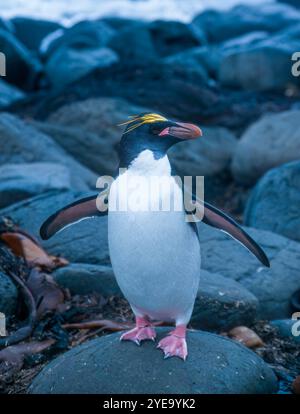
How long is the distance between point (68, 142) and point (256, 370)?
17.7 ft

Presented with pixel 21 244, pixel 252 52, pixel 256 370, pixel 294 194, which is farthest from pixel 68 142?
pixel 252 52

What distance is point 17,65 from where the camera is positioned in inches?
655

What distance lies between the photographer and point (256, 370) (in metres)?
3.19

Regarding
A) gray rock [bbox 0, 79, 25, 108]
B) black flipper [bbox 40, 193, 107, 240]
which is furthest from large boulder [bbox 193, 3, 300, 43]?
black flipper [bbox 40, 193, 107, 240]

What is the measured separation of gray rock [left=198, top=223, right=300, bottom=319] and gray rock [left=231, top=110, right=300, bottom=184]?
3.01m

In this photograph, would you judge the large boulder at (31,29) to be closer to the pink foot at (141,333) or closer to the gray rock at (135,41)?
the gray rock at (135,41)

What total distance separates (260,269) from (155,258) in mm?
1854

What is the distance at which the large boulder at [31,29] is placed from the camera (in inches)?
917

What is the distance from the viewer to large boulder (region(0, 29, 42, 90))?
1633 cm

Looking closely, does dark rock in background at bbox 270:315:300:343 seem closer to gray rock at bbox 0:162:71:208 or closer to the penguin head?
the penguin head

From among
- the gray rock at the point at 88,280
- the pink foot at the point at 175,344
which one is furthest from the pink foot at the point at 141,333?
the gray rock at the point at 88,280

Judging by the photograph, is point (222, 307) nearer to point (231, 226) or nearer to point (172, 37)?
point (231, 226)

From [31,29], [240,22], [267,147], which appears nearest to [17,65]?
[31,29]
